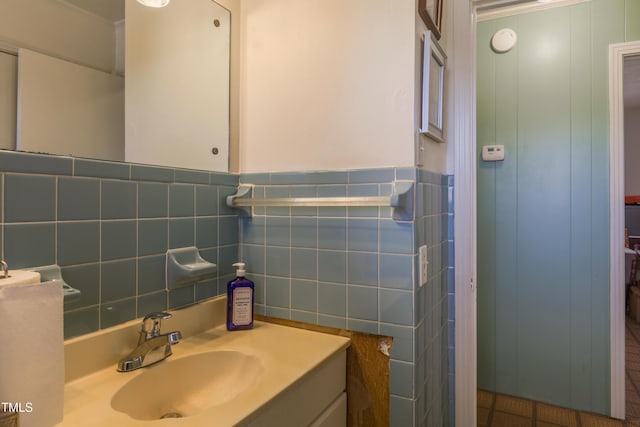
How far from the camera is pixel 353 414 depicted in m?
1.16

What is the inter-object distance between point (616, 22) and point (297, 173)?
196cm

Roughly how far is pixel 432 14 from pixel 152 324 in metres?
1.26

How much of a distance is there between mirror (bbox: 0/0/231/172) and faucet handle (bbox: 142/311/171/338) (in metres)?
0.41

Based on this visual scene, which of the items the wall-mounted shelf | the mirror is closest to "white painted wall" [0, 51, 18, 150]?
the mirror

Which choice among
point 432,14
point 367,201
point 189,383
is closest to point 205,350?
point 189,383

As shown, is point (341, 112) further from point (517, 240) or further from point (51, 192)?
point (517, 240)

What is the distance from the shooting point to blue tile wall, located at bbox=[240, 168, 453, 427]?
3.58 feet

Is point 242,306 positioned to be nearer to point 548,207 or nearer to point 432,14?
point 432,14

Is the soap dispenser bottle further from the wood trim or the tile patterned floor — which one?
the tile patterned floor

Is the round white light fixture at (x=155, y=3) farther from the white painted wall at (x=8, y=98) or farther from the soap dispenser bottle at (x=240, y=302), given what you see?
the soap dispenser bottle at (x=240, y=302)

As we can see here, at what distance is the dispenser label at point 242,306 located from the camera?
121 centimetres

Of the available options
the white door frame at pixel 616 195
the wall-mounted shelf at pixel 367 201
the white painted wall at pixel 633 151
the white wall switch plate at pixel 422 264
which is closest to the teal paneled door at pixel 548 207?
the white door frame at pixel 616 195

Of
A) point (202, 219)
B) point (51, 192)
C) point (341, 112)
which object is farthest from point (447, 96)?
point (51, 192)

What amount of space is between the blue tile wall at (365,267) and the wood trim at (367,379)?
0.02m
